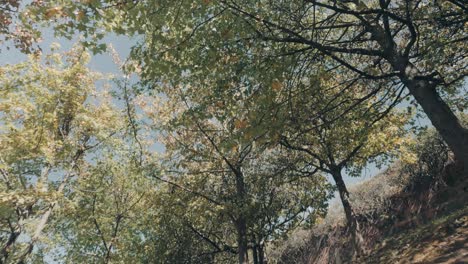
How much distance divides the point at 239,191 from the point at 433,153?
14.2m

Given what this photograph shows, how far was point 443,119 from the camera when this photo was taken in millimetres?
6660

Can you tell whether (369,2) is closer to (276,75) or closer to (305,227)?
(276,75)

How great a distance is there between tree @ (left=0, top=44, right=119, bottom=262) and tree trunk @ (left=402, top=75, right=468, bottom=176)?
12494 mm

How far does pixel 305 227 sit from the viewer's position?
15.4 meters

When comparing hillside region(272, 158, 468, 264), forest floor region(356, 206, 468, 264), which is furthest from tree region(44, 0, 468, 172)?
hillside region(272, 158, 468, 264)

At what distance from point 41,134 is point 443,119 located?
1428 cm

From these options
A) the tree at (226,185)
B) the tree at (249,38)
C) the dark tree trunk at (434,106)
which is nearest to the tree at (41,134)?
the tree at (226,185)

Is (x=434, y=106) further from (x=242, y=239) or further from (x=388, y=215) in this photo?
(x=388, y=215)

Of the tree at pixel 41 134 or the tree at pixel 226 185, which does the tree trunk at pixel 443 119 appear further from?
the tree at pixel 41 134

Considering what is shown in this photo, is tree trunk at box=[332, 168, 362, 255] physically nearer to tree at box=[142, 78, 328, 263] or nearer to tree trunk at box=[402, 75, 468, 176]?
tree at box=[142, 78, 328, 263]

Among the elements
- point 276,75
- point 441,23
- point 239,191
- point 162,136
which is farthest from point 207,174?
point 441,23

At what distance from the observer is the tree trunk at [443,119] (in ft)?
21.1

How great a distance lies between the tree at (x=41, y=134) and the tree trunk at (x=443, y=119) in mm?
12494

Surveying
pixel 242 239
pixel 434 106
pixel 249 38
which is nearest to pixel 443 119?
pixel 434 106
